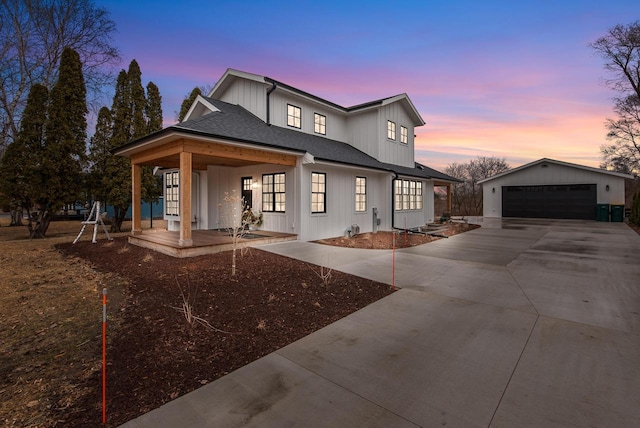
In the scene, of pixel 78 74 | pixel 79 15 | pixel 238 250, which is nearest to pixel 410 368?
pixel 238 250

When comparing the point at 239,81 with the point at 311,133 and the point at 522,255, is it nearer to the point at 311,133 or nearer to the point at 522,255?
the point at 311,133

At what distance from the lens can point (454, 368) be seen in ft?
9.57

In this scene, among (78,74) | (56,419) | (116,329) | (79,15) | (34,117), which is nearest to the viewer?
(56,419)

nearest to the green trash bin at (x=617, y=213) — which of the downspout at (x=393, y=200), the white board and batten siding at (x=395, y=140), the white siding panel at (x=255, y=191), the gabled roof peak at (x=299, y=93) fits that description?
the white board and batten siding at (x=395, y=140)

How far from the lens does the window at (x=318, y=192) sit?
37.0 ft

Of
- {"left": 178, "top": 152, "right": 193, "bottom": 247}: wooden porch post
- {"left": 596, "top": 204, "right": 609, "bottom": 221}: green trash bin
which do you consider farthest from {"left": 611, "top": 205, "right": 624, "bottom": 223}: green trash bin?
{"left": 178, "top": 152, "right": 193, "bottom": 247}: wooden porch post

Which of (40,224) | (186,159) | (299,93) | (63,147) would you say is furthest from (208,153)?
(40,224)

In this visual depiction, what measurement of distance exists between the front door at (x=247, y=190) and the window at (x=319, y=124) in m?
4.56

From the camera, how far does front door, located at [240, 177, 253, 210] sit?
12578 mm

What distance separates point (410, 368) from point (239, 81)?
46.9 feet

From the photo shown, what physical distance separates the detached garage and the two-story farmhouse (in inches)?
505

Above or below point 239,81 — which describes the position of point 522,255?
below

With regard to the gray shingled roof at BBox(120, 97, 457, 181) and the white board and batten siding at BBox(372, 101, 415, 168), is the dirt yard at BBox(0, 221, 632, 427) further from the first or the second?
the white board and batten siding at BBox(372, 101, 415, 168)

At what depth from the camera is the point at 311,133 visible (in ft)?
48.0
